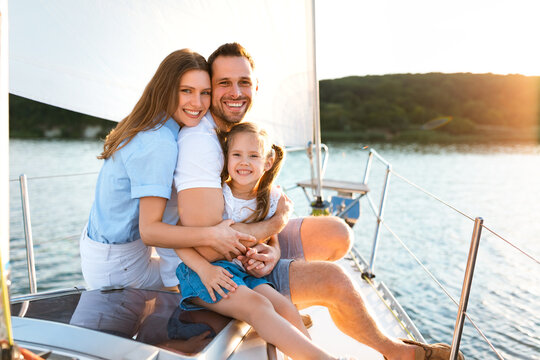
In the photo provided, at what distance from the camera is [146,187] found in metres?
1.26

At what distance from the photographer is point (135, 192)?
127 cm

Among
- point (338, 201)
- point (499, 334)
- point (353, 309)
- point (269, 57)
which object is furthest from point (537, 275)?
point (353, 309)

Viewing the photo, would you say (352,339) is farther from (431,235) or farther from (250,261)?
(431,235)

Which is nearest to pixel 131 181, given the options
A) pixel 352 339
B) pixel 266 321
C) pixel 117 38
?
pixel 266 321

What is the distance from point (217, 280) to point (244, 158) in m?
0.40

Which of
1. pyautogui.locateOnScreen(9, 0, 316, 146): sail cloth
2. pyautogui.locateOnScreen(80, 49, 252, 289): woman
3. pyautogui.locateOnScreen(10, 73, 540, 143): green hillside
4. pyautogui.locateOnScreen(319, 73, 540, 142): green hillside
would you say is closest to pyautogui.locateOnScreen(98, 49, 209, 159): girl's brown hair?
pyautogui.locateOnScreen(80, 49, 252, 289): woman

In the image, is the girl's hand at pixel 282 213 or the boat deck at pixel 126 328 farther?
the girl's hand at pixel 282 213

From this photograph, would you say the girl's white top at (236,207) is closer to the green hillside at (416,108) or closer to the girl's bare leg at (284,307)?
the girl's bare leg at (284,307)

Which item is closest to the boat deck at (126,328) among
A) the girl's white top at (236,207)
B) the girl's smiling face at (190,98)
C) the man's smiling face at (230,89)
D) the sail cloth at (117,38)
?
the girl's white top at (236,207)

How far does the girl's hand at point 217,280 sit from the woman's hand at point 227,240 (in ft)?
0.19

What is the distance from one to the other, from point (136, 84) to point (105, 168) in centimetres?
101

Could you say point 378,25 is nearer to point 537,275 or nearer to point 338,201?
point 537,275

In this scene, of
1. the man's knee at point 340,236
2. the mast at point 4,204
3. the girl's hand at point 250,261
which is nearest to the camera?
the mast at point 4,204

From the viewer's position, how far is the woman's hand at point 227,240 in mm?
1265
